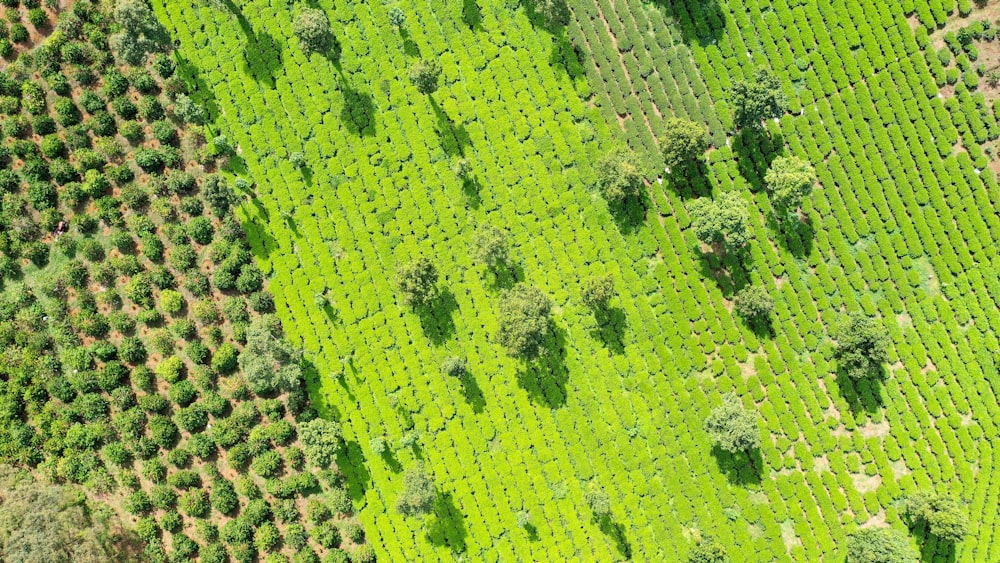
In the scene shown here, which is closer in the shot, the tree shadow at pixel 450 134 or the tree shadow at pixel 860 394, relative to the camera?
the tree shadow at pixel 860 394

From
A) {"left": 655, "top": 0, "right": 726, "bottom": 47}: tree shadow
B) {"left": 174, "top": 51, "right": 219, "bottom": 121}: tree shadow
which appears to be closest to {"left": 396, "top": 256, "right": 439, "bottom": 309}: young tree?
{"left": 174, "top": 51, "right": 219, "bottom": 121}: tree shadow

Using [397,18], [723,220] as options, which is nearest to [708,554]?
[723,220]

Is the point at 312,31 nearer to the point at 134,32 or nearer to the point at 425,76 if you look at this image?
the point at 425,76

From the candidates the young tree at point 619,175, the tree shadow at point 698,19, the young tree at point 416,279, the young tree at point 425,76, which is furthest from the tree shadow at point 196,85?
the tree shadow at point 698,19

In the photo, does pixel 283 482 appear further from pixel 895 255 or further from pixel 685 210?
pixel 895 255

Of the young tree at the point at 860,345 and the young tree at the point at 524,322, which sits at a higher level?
the young tree at the point at 524,322

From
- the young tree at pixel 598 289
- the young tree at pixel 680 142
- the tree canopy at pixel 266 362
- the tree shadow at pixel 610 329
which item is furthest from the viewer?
the tree shadow at pixel 610 329

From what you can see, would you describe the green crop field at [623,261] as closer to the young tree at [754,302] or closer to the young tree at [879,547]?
the young tree at [879,547]

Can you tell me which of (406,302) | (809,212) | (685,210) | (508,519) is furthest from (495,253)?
(809,212)
